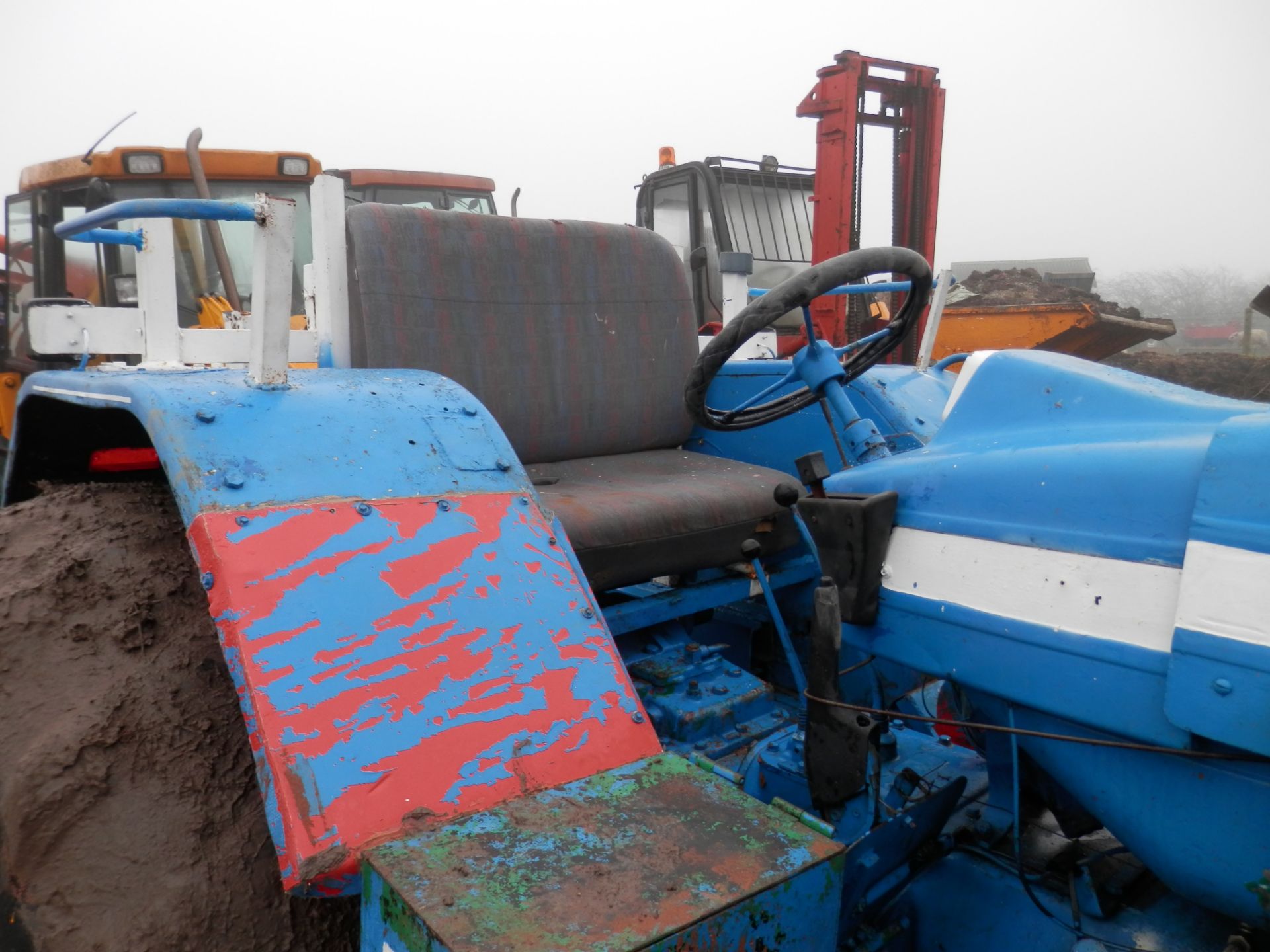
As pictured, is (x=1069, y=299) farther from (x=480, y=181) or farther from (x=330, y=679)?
(x=330, y=679)

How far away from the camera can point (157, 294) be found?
5.39 ft

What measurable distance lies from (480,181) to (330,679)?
5.10 meters

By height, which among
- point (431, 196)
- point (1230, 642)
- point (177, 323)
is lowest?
point (1230, 642)

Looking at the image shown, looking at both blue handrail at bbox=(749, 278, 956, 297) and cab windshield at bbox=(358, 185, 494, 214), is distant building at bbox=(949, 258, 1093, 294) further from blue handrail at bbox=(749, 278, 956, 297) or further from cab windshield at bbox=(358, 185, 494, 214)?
blue handrail at bbox=(749, 278, 956, 297)

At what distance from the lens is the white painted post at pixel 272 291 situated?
123 cm

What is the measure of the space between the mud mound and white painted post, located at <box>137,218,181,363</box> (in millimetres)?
441

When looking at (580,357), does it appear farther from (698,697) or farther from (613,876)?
(613,876)

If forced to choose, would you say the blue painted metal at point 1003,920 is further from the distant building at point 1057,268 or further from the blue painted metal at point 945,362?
the distant building at point 1057,268

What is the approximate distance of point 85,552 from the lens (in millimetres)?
1282

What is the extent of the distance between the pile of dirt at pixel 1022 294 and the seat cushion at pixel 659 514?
4.74 m

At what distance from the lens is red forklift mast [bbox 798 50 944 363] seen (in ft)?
17.1

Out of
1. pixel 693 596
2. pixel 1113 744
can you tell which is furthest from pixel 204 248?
pixel 1113 744

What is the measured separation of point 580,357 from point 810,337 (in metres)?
1.02

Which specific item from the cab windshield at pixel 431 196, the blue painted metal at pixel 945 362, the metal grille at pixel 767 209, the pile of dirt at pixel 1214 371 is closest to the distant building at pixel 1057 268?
the pile of dirt at pixel 1214 371
